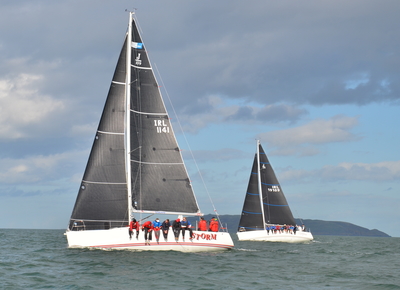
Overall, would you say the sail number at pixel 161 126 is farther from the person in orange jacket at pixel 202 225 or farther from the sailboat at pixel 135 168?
the person in orange jacket at pixel 202 225

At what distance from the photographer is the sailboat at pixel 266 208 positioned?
52.4m

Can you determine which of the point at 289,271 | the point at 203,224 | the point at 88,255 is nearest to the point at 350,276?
the point at 289,271

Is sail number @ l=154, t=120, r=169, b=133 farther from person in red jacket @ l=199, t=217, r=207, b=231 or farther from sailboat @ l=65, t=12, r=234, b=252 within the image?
person in red jacket @ l=199, t=217, r=207, b=231

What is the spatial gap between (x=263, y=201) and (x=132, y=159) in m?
29.1

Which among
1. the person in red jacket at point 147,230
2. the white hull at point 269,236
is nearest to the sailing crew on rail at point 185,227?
the person in red jacket at point 147,230

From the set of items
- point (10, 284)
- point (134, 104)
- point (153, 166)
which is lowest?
point (10, 284)

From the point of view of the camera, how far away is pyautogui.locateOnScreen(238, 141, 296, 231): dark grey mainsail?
53.6 meters

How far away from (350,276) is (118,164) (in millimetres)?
13330

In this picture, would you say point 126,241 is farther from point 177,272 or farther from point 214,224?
point 177,272

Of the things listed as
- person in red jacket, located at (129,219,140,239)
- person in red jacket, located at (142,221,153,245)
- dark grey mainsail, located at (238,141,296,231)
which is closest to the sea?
person in red jacket, located at (142,221,153,245)

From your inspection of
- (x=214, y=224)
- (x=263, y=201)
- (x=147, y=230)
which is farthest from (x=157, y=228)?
(x=263, y=201)

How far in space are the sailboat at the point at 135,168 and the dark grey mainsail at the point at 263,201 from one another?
25.1 metres

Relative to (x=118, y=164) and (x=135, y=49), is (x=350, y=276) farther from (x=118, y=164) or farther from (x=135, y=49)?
(x=135, y=49)

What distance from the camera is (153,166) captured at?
28609 millimetres
